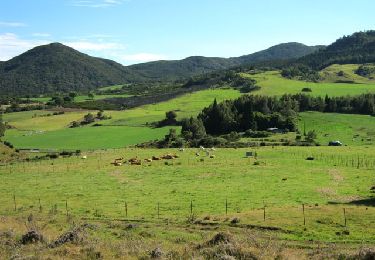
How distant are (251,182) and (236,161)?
2104 centimetres

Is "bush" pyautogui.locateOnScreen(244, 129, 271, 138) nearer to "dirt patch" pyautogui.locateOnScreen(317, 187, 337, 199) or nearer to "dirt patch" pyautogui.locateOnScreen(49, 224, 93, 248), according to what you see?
"dirt patch" pyautogui.locateOnScreen(317, 187, 337, 199)

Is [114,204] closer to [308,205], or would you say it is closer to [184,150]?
[308,205]

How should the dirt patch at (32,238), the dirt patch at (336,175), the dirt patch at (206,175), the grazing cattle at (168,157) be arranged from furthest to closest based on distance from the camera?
1. the grazing cattle at (168,157)
2. the dirt patch at (206,175)
3. the dirt patch at (336,175)
4. the dirt patch at (32,238)

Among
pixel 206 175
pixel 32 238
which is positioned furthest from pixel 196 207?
pixel 206 175

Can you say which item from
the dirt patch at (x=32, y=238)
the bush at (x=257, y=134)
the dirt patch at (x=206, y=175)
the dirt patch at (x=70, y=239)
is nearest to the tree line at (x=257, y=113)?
the bush at (x=257, y=134)

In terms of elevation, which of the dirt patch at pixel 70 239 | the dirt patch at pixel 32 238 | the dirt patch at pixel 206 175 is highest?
the dirt patch at pixel 70 239

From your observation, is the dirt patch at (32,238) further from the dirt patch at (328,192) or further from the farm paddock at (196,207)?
the dirt patch at (328,192)

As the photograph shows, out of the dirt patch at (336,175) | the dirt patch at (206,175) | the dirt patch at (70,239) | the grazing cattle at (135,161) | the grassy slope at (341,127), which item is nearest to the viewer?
the dirt patch at (70,239)

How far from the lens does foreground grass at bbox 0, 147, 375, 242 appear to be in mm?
39250

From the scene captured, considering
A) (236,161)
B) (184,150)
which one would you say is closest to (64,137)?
(184,150)

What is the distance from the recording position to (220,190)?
55906mm

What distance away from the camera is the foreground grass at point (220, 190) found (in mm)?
39250

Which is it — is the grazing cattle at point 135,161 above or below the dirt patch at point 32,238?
below

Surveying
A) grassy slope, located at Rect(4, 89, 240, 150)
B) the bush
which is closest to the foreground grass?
the bush
